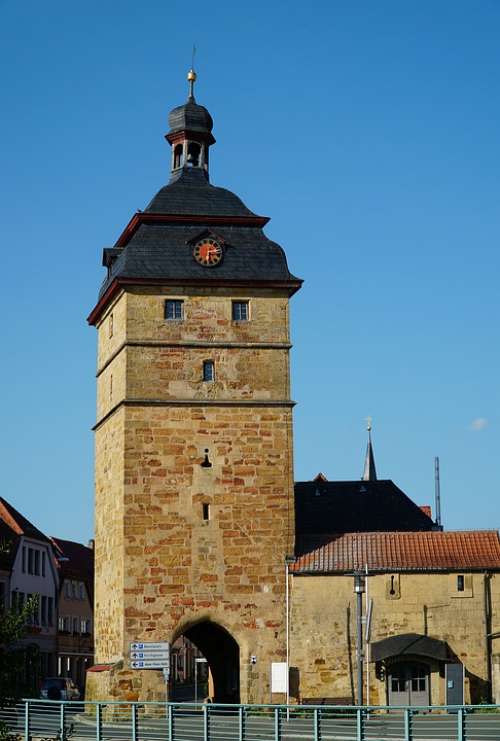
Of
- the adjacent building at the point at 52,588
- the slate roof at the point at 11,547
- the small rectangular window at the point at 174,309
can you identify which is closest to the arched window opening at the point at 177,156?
the small rectangular window at the point at 174,309

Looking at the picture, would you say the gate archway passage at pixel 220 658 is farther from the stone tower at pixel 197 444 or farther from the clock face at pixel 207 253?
the clock face at pixel 207 253

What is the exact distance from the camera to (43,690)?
179 feet

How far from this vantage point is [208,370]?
143 feet

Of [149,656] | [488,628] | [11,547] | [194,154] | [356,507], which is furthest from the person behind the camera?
[11,547]

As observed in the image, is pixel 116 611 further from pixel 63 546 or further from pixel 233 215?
pixel 63 546

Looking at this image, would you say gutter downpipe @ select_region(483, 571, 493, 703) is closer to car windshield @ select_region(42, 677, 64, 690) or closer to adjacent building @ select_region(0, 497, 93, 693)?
car windshield @ select_region(42, 677, 64, 690)

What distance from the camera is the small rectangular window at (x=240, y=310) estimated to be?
43.9 meters

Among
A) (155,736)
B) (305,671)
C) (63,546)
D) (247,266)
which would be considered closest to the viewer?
(155,736)

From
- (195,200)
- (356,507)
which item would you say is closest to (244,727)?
(195,200)

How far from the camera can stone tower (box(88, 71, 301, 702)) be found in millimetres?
41844

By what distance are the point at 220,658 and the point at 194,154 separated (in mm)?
15610

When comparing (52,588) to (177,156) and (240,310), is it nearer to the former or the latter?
(177,156)

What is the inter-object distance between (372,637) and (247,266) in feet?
36.3

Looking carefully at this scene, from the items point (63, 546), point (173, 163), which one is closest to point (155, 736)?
point (173, 163)
